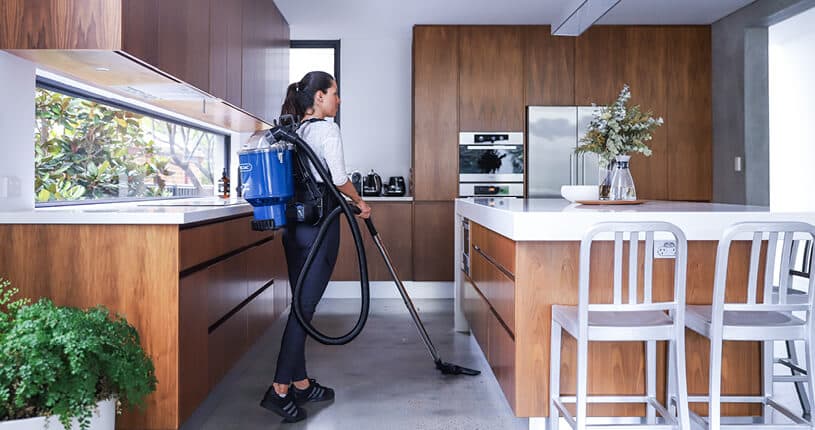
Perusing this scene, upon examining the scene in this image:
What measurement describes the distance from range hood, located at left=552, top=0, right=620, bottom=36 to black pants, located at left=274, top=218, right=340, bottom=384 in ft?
6.72

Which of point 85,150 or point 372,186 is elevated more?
point 85,150

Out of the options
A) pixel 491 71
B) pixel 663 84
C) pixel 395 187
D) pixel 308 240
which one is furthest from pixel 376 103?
pixel 308 240

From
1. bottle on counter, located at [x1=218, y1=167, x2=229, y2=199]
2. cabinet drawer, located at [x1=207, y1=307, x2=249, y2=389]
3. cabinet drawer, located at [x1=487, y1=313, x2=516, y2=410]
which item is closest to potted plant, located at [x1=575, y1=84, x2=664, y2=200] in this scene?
cabinet drawer, located at [x1=487, y1=313, x2=516, y2=410]

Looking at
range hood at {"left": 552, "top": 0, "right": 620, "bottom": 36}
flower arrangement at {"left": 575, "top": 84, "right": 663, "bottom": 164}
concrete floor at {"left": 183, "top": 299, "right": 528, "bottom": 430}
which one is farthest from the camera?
range hood at {"left": 552, "top": 0, "right": 620, "bottom": 36}

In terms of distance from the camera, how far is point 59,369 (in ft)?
5.25

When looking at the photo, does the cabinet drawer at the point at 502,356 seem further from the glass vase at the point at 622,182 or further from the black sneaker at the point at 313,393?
the glass vase at the point at 622,182

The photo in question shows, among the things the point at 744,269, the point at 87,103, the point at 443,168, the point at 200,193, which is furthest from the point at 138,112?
the point at 744,269

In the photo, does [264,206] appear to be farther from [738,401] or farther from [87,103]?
[738,401]

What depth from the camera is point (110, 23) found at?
216 centimetres

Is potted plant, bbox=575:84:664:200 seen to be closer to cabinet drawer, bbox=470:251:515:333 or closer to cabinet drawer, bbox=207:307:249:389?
cabinet drawer, bbox=470:251:515:333

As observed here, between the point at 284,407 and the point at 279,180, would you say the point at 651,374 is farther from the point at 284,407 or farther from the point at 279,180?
the point at 279,180

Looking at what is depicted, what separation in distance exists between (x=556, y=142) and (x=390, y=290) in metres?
→ 1.99

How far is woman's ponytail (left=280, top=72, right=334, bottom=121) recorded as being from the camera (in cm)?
267

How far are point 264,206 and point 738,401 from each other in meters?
1.93
